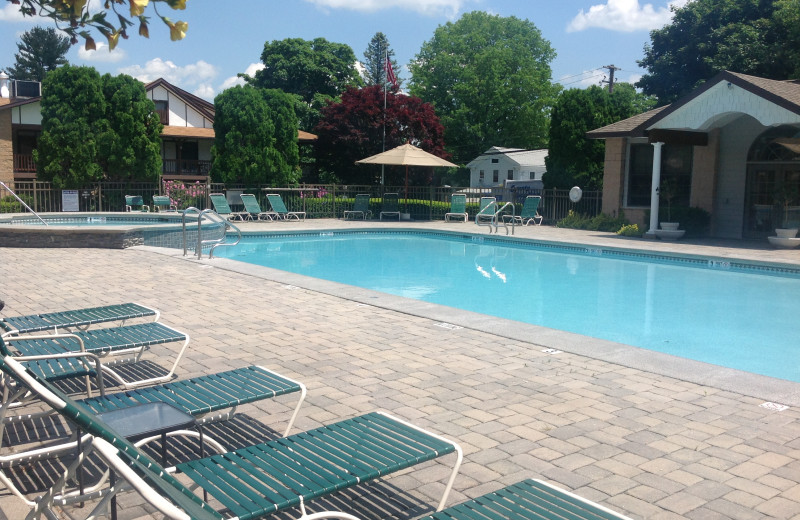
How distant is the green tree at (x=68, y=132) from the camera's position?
2366 cm

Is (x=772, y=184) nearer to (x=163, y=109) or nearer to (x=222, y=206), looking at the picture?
(x=222, y=206)

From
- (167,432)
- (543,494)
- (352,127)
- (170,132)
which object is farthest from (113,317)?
(170,132)

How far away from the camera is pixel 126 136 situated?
24625 millimetres

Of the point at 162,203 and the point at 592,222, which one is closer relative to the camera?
the point at 592,222

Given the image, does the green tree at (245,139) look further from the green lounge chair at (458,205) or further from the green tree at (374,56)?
the green tree at (374,56)

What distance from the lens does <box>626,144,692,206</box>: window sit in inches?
754

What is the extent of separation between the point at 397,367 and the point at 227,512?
7.78 feet

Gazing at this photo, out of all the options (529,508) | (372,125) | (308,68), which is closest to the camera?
(529,508)

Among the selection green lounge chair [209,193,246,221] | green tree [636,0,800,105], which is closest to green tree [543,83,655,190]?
green tree [636,0,800,105]

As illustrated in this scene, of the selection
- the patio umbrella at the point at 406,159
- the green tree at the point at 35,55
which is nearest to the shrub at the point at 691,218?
the patio umbrella at the point at 406,159

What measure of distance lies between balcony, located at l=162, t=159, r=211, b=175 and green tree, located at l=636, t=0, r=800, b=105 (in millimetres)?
21838

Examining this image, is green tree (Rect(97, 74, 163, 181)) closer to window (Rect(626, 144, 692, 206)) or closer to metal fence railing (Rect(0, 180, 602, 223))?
metal fence railing (Rect(0, 180, 602, 223))

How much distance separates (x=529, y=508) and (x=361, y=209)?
21.8 m

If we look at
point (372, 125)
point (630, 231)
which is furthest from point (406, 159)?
point (630, 231)
